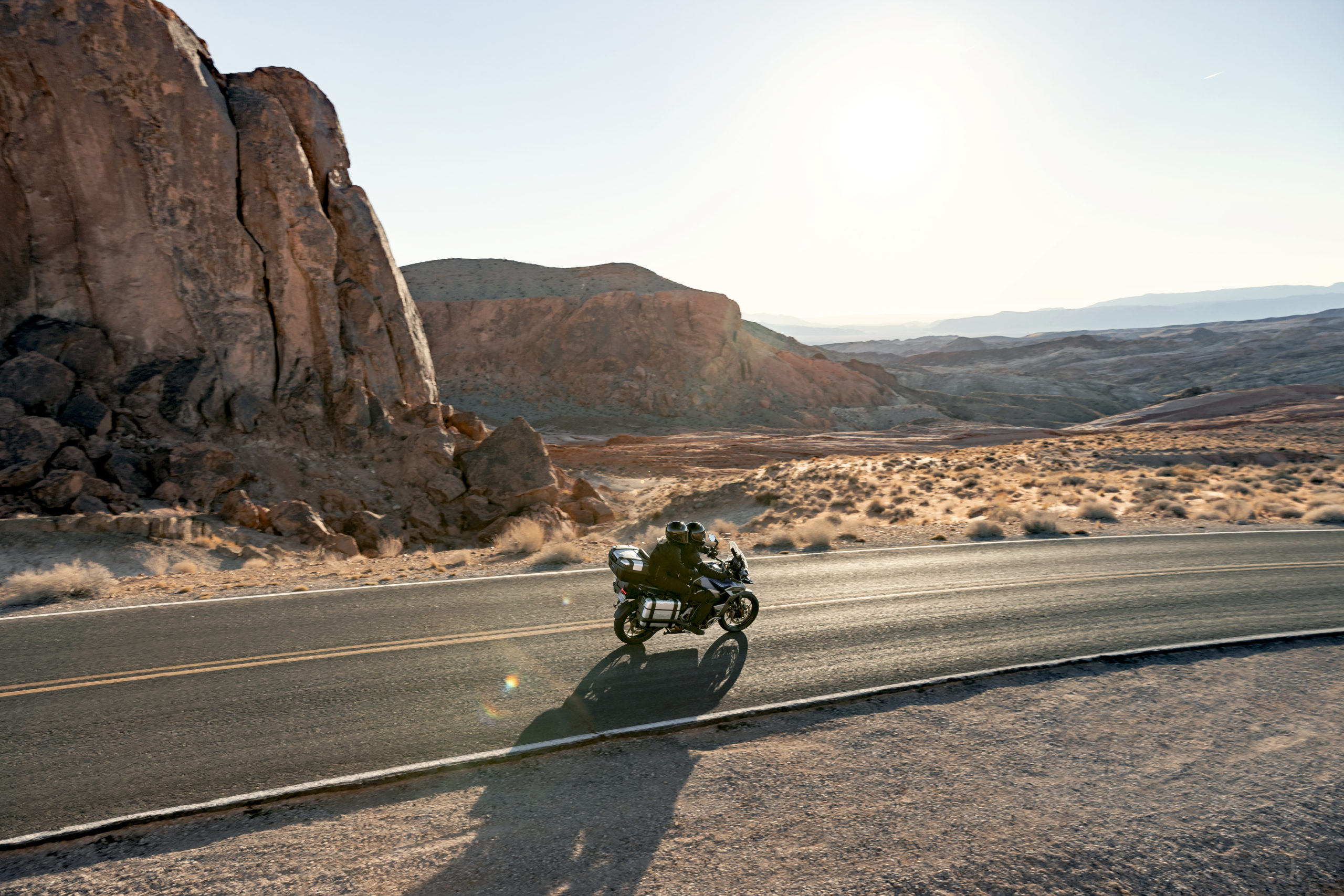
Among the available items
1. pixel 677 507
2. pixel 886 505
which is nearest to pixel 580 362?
pixel 677 507

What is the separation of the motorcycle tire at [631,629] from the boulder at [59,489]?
14.0 meters

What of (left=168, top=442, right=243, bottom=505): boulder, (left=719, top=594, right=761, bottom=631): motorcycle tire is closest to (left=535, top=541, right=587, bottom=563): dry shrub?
(left=719, top=594, right=761, bottom=631): motorcycle tire

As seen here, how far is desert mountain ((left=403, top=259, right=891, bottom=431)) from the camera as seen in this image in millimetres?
66750

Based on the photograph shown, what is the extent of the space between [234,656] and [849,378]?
77.8 meters

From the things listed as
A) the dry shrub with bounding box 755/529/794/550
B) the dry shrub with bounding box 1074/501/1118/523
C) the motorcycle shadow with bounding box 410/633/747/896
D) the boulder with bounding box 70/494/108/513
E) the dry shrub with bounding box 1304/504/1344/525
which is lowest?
the dry shrub with bounding box 1304/504/1344/525

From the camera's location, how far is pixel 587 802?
18.0 feet

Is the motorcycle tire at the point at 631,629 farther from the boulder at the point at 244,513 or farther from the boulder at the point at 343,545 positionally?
the boulder at the point at 244,513

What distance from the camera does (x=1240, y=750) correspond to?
6.74 m

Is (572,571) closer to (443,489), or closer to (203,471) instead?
(203,471)

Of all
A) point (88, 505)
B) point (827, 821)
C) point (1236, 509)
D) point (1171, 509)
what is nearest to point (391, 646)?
point (827, 821)

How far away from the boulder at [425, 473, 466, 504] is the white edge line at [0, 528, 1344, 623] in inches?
459

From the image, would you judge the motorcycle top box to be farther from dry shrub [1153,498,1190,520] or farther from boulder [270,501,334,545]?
dry shrub [1153,498,1190,520]

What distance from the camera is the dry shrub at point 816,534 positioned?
51.2 ft

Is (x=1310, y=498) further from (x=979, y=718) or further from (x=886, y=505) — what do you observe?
(x=979, y=718)
